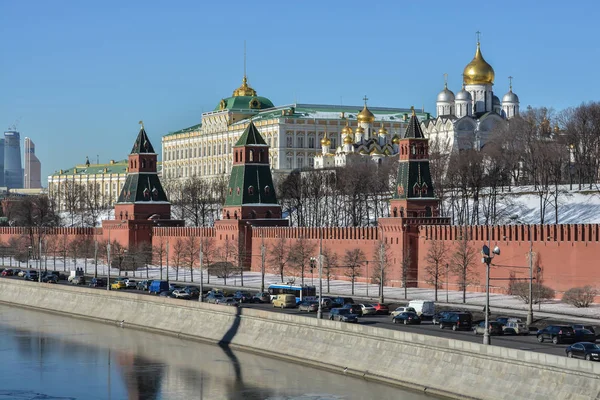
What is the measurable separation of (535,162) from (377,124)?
53162 millimetres

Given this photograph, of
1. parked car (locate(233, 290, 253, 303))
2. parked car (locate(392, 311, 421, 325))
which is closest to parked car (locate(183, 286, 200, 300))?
parked car (locate(233, 290, 253, 303))

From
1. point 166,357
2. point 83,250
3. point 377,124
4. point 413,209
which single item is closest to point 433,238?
point 413,209

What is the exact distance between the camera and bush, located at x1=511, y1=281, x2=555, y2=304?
2147 inches

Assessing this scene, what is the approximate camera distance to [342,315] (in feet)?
158

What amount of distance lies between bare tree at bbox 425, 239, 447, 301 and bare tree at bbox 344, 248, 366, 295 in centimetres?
400

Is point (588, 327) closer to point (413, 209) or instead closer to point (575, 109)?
point (413, 209)

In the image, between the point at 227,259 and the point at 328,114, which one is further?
the point at 328,114

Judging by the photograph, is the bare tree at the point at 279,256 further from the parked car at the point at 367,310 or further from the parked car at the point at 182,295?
the parked car at the point at 367,310

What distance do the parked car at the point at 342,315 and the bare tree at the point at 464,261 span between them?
12438mm

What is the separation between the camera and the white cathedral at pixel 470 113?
12019 centimetres

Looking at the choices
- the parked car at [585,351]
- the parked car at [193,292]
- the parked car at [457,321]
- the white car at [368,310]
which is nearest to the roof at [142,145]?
the parked car at [193,292]

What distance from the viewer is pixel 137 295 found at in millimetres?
58969

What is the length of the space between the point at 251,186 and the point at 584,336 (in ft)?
145

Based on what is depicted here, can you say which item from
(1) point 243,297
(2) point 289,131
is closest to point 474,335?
(1) point 243,297
